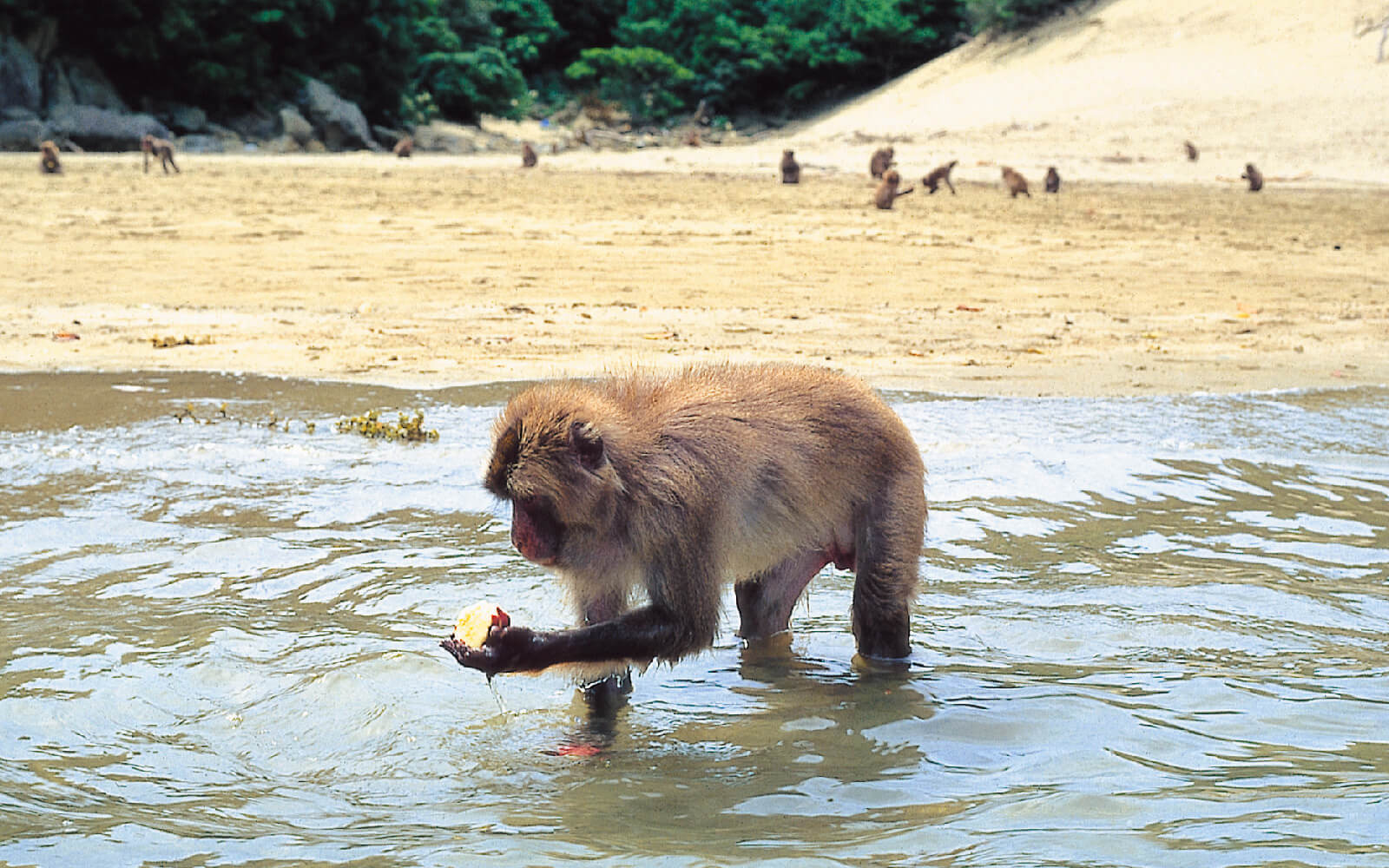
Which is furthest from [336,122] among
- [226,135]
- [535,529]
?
[535,529]

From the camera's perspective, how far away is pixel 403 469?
706 cm

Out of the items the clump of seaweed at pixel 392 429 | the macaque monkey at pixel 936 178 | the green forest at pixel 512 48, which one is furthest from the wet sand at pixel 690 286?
the green forest at pixel 512 48

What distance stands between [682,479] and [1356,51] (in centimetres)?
3600

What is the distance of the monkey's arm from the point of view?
3.85m

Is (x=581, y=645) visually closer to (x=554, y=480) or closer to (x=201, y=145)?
(x=554, y=480)

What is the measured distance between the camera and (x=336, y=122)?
40.4 meters

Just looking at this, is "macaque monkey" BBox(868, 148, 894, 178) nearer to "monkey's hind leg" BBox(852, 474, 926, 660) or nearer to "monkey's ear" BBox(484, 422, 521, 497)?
"monkey's hind leg" BBox(852, 474, 926, 660)

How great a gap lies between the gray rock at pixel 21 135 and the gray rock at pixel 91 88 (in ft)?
11.2

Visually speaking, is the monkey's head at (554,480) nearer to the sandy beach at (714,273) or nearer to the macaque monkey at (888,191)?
the sandy beach at (714,273)

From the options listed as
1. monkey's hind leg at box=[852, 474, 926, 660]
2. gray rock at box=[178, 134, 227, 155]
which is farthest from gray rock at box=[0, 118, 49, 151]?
monkey's hind leg at box=[852, 474, 926, 660]

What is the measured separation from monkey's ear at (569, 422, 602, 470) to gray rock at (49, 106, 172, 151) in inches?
1436

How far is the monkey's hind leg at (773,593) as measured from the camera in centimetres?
495

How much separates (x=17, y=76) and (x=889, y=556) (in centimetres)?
3834

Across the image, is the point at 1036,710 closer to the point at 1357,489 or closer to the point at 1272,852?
the point at 1272,852
